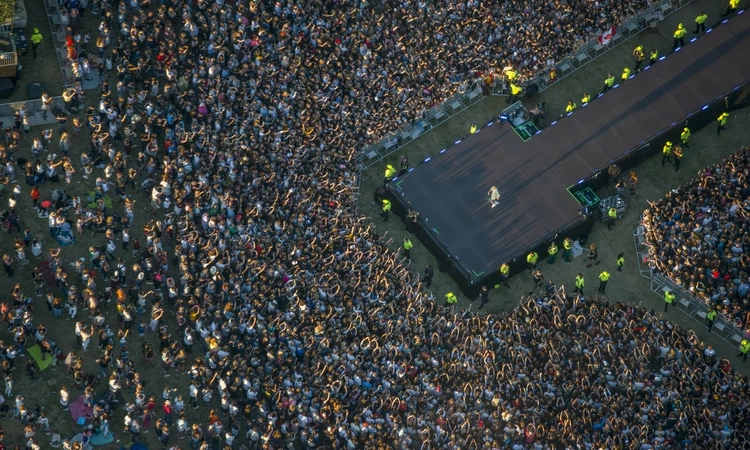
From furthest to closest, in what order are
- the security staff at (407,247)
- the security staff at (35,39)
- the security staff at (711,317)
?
1. the security staff at (35,39)
2. the security staff at (407,247)
3. the security staff at (711,317)

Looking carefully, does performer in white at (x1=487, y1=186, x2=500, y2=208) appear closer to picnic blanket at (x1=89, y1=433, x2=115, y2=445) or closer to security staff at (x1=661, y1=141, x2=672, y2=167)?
security staff at (x1=661, y1=141, x2=672, y2=167)

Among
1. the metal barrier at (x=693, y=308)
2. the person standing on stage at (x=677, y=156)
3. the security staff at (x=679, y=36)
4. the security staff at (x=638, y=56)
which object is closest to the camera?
the metal barrier at (x=693, y=308)

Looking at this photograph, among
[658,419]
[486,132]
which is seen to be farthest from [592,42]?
[658,419]

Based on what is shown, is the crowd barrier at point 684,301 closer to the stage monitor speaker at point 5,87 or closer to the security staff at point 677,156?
the security staff at point 677,156

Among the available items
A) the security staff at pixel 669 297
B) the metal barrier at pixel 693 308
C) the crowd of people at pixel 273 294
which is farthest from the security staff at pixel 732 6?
the security staff at pixel 669 297

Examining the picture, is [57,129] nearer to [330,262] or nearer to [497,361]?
[330,262]

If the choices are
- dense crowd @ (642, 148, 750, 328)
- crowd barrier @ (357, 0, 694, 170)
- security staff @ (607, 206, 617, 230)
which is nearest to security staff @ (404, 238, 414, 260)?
crowd barrier @ (357, 0, 694, 170)
